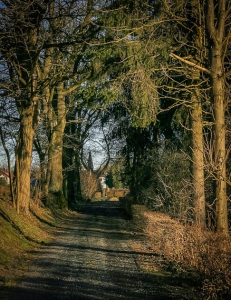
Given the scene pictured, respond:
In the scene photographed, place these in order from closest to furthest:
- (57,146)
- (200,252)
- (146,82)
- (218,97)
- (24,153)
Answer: (200,252) → (218,97) → (146,82) → (24,153) → (57,146)

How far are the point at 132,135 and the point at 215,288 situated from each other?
811 inches

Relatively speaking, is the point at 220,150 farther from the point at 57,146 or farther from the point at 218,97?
the point at 57,146

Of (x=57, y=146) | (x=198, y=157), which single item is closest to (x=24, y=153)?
(x=198, y=157)

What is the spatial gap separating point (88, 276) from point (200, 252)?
2482 mm

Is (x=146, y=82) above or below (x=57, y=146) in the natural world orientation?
above

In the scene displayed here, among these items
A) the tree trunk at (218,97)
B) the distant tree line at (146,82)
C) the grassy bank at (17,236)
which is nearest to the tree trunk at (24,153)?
the distant tree line at (146,82)

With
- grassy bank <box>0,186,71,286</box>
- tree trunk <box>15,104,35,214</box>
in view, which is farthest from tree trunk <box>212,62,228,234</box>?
tree trunk <box>15,104,35,214</box>

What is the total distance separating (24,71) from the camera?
1947 centimetres

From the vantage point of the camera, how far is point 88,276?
10023 millimetres

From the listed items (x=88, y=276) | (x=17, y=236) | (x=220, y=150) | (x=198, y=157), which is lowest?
(x=88, y=276)

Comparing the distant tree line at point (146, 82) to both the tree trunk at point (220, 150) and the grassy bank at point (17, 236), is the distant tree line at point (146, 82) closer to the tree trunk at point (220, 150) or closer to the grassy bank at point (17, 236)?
the tree trunk at point (220, 150)

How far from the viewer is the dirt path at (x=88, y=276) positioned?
8383mm

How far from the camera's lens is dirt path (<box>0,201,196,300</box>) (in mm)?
8383

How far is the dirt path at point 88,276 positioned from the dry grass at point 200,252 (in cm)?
57
